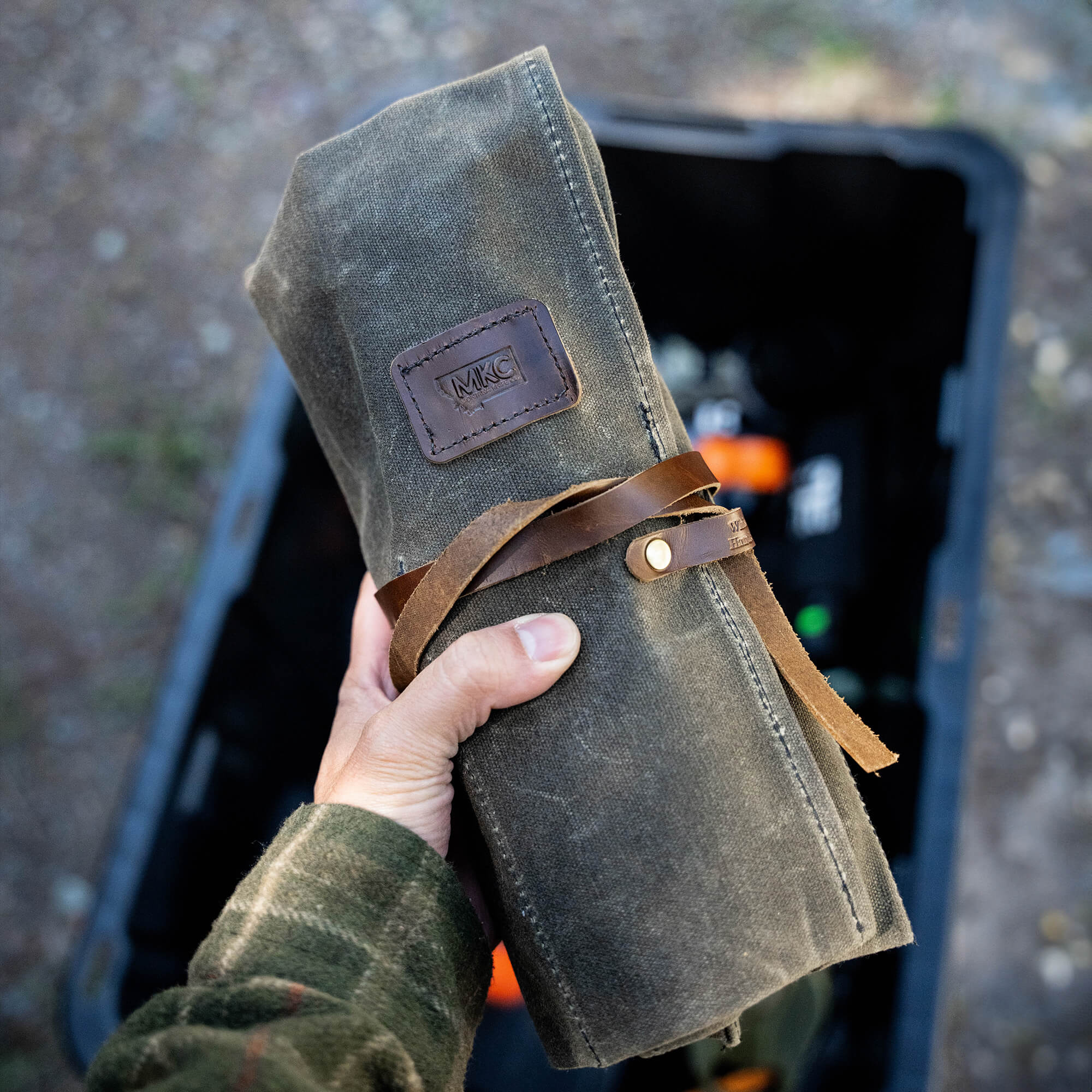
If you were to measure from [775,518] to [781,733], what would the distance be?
991mm

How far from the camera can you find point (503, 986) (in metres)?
1.44

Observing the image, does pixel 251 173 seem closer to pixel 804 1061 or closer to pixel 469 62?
pixel 469 62

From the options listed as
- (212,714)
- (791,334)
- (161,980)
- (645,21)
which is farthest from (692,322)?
(161,980)

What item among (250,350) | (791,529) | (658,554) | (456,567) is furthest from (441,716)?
(250,350)

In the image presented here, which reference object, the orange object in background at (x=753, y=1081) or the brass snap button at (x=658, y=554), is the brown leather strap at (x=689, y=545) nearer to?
the brass snap button at (x=658, y=554)

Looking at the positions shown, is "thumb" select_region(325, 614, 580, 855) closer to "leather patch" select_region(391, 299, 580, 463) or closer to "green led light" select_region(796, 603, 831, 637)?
"leather patch" select_region(391, 299, 580, 463)

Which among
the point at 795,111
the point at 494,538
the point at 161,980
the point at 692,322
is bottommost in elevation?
the point at 161,980

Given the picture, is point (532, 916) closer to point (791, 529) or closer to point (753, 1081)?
point (753, 1081)

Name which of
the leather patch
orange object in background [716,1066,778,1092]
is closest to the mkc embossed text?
the leather patch

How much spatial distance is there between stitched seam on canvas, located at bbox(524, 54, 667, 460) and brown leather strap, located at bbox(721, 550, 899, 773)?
0.43 feet

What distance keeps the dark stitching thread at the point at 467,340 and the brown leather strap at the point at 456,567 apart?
70 millimetres

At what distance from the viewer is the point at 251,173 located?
2.05m

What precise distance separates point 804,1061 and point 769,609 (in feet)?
2.96

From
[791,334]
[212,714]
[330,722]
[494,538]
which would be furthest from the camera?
[791,334]
